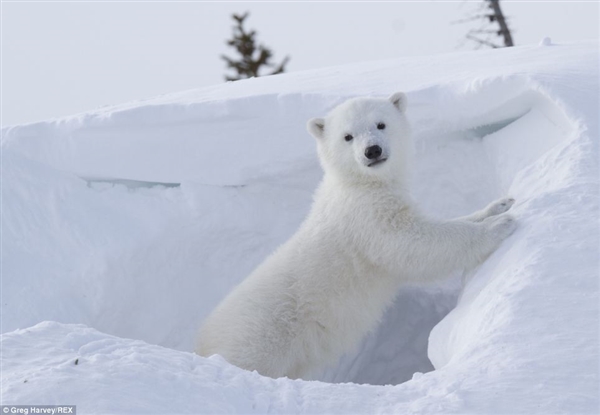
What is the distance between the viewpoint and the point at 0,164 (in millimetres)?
5293

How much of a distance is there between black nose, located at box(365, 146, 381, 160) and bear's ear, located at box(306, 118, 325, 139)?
493mm

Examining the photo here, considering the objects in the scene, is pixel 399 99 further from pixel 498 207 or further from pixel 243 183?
pixel 243 183

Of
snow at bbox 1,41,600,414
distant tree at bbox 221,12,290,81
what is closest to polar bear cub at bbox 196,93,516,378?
snow at bbox 1,41,600,414

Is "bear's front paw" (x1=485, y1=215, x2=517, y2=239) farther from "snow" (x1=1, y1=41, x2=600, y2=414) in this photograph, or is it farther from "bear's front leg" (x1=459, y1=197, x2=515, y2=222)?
"bear's front leg" (x1=459, y1=197, x2=515, y2=222)

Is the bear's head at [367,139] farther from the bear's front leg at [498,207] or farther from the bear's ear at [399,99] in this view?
the bear's front leg at [498,207]

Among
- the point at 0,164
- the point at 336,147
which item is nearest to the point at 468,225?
the point at 336,147

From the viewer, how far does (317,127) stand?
461 cm

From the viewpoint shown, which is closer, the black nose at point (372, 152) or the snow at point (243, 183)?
the black nose at point (372, 152)

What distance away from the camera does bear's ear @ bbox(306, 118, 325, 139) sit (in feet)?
15.0

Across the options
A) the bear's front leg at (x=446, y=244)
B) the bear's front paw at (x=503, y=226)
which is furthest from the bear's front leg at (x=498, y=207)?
the bear's front paw at (x=503, y=226)

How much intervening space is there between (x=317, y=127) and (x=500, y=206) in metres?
1.13

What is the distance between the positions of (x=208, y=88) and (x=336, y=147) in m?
2.08

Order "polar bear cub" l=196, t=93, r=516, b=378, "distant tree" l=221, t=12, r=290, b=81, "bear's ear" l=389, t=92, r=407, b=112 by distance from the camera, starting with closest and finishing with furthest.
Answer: "polar bear cub" l=196, t=93, r=516, b=378 → "bear's ear" l=389, t=92, r=407, b=112 → "distant tree" l=221, t=12, r=290, b=81

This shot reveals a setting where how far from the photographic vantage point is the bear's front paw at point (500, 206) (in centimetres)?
422
